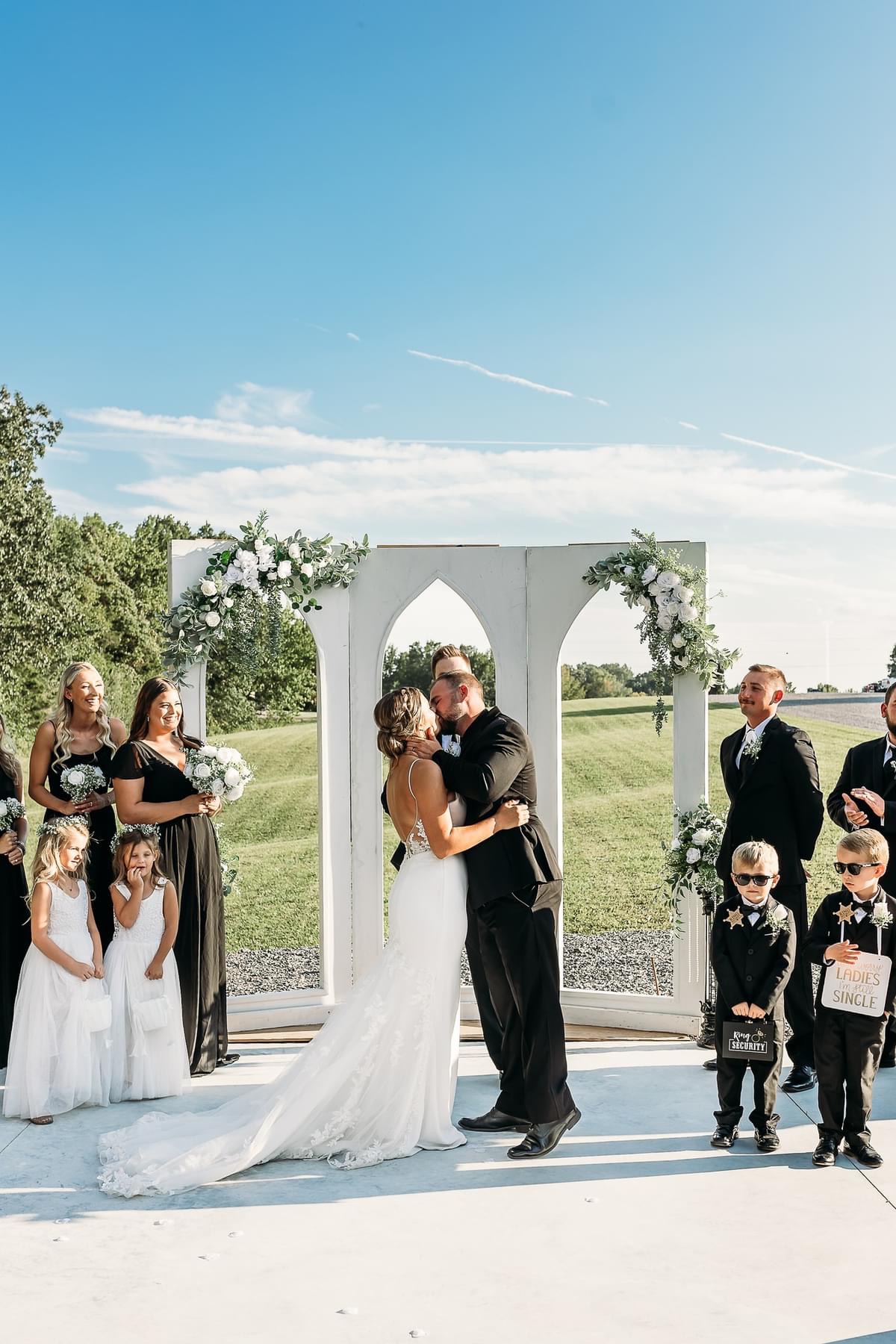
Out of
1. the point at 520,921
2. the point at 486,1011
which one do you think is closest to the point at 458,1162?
the point at 486,1011

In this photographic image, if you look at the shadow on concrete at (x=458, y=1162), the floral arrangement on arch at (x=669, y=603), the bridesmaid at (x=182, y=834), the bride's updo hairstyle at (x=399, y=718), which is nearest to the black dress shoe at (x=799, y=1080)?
the shadow on concrete at (x=458, y=1162)

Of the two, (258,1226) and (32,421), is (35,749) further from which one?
(32,421)

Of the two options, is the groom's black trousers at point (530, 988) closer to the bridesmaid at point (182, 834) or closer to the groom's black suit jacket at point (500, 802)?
the groom's black suit jacket at point (500, 802)

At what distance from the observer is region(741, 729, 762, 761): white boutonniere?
18.0ft

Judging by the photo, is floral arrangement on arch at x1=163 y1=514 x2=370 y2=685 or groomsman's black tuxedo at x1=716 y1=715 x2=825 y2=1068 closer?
groomsman's black tuxedo at x1=716 y1=715 x2=825 y2=1068

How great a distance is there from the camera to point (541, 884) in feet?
15.9

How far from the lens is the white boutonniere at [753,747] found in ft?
18.0

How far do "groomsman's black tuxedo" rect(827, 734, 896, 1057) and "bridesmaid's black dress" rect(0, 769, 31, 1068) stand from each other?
4221mm

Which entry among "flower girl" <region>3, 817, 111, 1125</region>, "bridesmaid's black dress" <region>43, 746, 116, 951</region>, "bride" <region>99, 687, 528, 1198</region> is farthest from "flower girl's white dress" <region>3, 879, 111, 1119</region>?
"bride" <region>99, 687, 528, 1198</region>

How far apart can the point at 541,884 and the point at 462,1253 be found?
60.4 inches

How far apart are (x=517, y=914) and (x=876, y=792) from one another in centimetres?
209

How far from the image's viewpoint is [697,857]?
6121mm

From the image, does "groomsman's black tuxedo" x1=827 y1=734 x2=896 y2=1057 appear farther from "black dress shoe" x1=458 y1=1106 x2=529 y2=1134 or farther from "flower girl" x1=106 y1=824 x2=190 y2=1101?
"flower girl" x1=106 y1=824 x2=190 y2=1101

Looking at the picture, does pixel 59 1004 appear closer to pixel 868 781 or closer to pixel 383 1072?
pixel 383 1072
